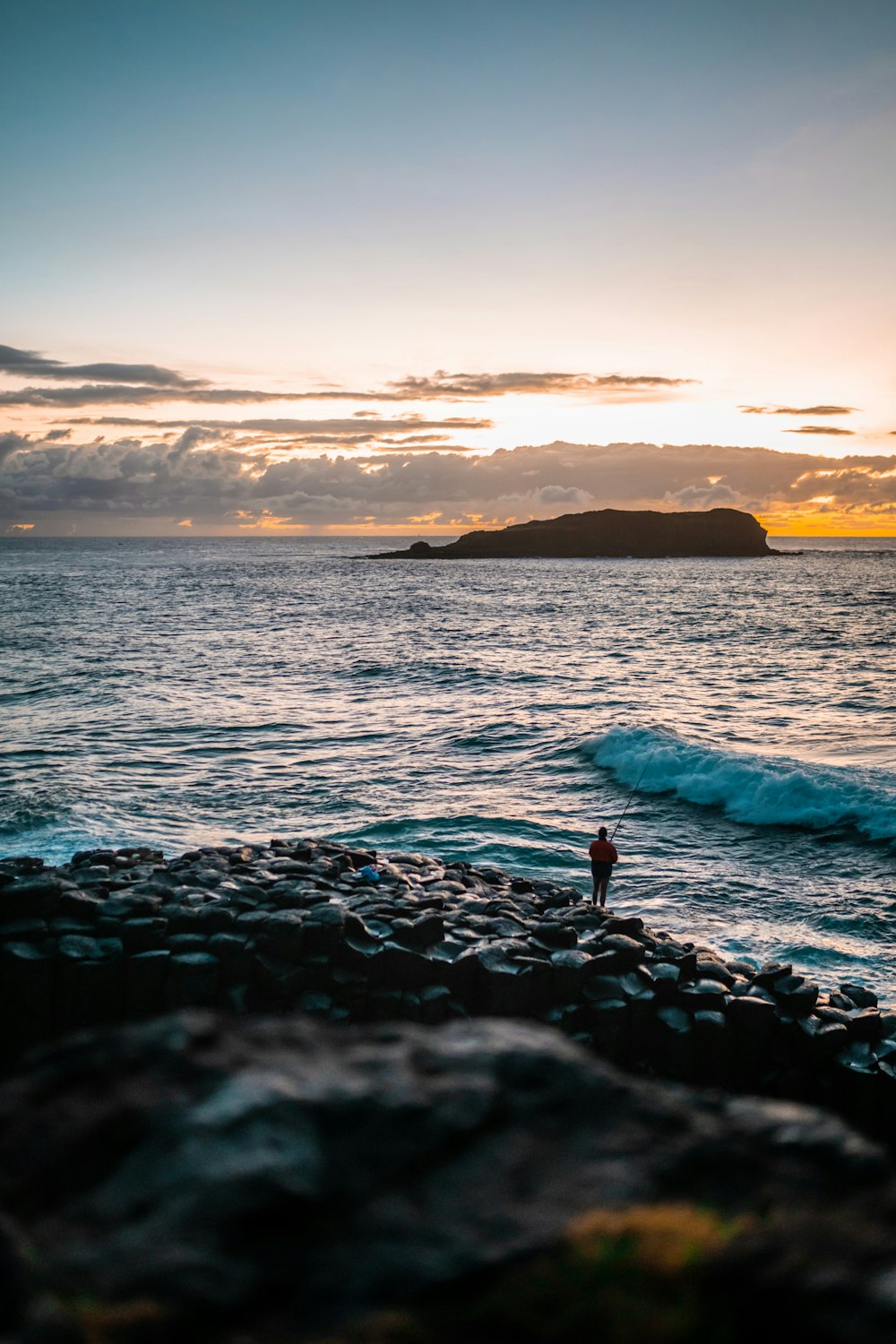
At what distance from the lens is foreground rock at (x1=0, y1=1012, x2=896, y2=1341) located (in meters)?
1.62

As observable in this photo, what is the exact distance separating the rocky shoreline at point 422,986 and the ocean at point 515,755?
3.50 meters

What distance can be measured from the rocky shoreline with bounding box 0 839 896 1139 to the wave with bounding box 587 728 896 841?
10176 millimetres

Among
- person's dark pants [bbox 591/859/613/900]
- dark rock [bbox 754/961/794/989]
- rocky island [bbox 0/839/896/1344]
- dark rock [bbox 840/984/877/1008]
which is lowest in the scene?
dark rock [bbox 840/984/877/1008]

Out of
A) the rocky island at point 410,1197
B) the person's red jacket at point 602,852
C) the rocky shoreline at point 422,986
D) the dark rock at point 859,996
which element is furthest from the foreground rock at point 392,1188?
the person's red jacket at point 602,852

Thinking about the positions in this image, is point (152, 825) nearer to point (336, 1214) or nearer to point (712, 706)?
point (336, 1214)

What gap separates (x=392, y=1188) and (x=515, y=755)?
74.0 feet

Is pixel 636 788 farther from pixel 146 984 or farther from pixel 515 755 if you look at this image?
pixel 146 984

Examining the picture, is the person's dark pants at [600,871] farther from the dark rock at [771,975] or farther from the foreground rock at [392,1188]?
the foreground rock at [392,1188]

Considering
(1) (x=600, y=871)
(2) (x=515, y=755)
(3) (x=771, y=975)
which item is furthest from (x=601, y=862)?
(2) (x=515, y=755)

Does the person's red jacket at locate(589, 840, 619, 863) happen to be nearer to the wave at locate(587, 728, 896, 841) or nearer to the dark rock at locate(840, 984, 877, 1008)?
the dark rock at locate(840, 984, 877, 1008)

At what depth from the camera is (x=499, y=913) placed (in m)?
10.6

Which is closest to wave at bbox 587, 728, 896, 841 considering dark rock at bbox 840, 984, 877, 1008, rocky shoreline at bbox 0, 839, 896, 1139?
dark rock at bbox 840, 984, 877, 1008

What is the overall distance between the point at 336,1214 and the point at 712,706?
102 feet

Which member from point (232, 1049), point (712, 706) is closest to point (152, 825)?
point (232, 1049)
